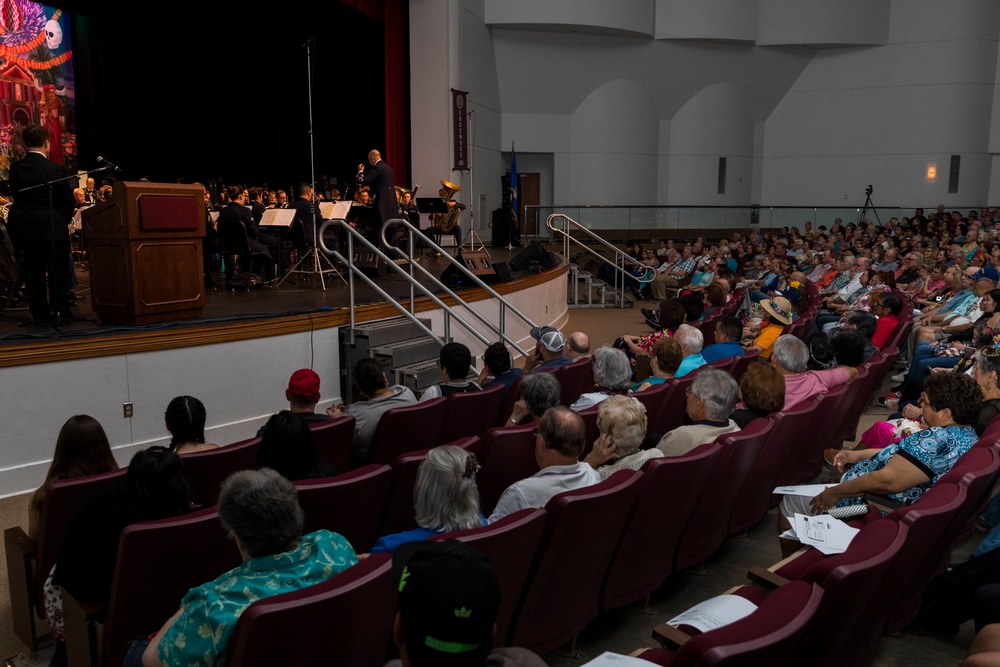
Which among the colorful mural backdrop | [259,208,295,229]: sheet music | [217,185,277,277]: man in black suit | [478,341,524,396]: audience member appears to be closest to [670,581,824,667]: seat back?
[478,341,524,396]: audience member

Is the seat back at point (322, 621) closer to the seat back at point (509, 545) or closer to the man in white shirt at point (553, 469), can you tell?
the seat back at point (509, 545)

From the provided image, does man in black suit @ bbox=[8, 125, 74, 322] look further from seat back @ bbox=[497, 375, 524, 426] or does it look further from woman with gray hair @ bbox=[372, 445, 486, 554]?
woman with gray hair @ bbox=[372, 445, 486, 554]

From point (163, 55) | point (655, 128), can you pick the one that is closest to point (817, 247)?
point (655, 128)

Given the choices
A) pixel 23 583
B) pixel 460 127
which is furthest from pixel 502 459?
pixel 460 127

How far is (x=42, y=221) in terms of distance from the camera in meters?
5.00

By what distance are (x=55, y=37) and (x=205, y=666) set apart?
12.1 m

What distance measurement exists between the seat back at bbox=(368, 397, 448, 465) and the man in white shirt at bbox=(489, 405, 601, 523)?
950mm

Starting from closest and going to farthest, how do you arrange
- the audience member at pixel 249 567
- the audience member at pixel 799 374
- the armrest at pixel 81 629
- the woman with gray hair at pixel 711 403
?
the audience member at pixel 249 567 < the armrest at pixel 81 629 < the woman with gray hair at pixel 711 403 < the audience member at pixel 799 374

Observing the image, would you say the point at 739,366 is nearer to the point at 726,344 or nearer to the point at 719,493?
the point at 726,344

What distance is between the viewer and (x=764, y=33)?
1895cm

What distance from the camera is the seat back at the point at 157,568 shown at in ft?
7.07

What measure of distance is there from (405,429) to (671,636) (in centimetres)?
188

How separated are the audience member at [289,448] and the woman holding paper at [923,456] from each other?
1714 mm

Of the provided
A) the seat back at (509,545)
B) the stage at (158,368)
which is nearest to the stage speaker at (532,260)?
the stage at (158,368)
